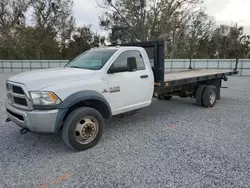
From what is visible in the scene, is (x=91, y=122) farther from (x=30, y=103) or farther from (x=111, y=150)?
(x=30, y=103)

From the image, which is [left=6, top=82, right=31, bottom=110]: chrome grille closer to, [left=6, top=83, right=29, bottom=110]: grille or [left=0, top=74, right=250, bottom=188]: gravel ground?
[left=6, top=83, right=29, bottom=110]: grille

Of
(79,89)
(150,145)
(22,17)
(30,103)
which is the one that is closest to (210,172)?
(150,145)

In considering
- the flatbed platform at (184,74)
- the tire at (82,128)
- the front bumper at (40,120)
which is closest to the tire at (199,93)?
the flatbed platform at (184,74)

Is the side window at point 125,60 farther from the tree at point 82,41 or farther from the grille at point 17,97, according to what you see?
the tree at point 82,41

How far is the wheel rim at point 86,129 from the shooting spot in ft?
11.2

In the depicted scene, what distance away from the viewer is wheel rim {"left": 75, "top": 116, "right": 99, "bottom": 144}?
11.2 feet

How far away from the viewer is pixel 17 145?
3.72 metres

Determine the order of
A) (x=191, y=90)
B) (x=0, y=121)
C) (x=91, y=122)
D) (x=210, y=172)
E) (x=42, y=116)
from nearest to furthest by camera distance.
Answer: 1. (x=210, y=172)
2. (x=42, y=116)
3. (x=91, y=122)
4. (x=0, y=121)
5. (x=191, y=90)

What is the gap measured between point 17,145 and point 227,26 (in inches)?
1457

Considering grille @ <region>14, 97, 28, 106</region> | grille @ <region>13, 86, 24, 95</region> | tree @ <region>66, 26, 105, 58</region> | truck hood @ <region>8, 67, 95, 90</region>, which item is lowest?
grille @ <region>14, 97, 28, 106</region>

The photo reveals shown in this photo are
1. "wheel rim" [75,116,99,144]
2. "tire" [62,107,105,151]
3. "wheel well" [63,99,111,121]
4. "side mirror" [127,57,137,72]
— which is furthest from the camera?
"side mirror" [127,57,137,72]

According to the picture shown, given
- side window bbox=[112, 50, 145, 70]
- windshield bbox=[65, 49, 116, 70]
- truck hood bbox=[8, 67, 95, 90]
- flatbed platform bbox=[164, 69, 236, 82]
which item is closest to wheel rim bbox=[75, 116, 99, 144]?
truck hood bbox=[8, 67, 95, 90]

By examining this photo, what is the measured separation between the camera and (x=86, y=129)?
11.5ft

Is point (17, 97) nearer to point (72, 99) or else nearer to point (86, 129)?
point (72, 99)
